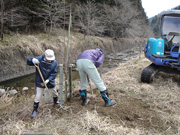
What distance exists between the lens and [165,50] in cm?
547

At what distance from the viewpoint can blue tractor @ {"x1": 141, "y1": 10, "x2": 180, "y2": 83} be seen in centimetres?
473

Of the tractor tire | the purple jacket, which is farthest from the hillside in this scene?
the tractor tire

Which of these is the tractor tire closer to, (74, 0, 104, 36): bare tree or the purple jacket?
the purple jacket

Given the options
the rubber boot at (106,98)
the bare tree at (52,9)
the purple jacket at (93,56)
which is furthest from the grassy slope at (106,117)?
the bare tree at (52,9)

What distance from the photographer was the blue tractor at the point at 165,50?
4.73m

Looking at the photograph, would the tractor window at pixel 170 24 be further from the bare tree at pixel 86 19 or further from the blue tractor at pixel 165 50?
the bare tree at pixel 86 19

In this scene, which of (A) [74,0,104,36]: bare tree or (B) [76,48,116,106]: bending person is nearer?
(B) [76,48,116,106]: bending person

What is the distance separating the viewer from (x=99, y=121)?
2.67m

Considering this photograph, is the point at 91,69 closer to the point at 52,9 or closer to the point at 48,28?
the point at 52,9

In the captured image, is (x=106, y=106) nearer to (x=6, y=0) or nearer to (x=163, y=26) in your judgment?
(x=163, y=26)

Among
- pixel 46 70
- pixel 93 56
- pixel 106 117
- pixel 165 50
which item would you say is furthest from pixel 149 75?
pixel 46 70

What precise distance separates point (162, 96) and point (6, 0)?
10477mm

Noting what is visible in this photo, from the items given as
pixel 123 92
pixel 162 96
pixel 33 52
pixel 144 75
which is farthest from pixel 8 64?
pixel 162 96

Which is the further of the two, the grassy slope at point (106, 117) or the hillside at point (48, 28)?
the hillside at point (48, 28)
